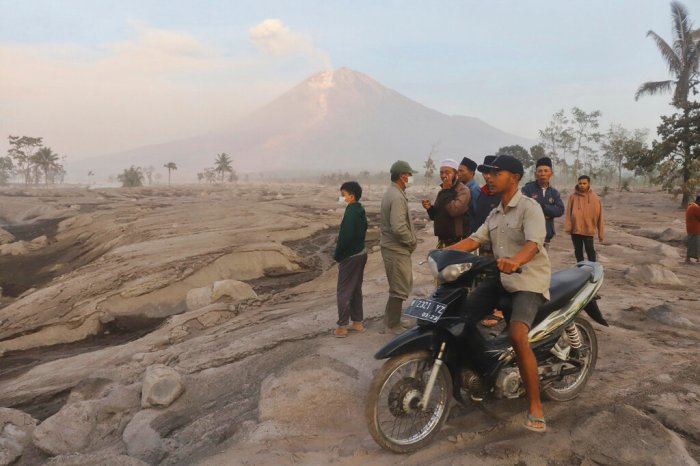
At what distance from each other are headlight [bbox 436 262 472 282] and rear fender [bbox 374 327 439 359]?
43 cm

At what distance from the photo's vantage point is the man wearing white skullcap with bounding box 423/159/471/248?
17.6 feet

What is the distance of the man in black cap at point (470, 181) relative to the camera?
5539mm

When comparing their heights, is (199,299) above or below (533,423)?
below

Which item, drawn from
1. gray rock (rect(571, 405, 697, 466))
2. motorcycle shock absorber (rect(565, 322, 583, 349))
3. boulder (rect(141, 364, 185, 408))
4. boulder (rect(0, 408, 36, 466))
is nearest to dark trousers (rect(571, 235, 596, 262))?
motorcycle shock absorber (rect(565, 322, 583, 349))

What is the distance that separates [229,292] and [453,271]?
24.2 ft

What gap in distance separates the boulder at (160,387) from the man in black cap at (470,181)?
418cm

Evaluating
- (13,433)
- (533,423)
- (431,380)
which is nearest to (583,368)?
(533,423)

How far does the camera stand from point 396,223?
5223mm

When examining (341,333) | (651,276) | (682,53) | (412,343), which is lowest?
(341,333)

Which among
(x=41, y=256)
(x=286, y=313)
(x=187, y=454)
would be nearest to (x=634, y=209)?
(x=286, y=313)

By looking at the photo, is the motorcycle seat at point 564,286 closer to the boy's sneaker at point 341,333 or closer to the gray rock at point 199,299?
the boy's sneaker at point 341,333

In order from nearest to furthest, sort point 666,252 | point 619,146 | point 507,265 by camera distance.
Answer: point 507,265
point 666,252
point 619,146

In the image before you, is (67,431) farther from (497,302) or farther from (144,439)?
(497,302)

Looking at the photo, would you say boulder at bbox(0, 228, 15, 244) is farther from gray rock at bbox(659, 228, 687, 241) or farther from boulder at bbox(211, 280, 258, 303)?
gray rock at bbox(659, 228, 687, 241)
